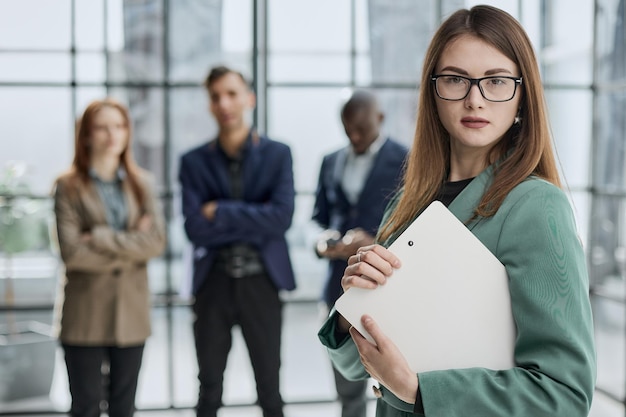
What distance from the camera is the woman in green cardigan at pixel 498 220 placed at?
3.53 feet

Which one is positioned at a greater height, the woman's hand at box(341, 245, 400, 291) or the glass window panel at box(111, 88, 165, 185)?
the glass window panel at box(111, 88, 165, 185)

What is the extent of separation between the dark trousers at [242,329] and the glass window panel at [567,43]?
87.5 inches

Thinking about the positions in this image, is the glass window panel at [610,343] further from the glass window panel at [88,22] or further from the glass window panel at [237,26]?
the glass window panel at [88,22]

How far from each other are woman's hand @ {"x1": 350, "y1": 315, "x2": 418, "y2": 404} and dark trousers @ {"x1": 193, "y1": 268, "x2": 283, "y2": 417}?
7.12 feet

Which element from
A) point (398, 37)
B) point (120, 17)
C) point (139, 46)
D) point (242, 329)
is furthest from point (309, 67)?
point (242, 329)

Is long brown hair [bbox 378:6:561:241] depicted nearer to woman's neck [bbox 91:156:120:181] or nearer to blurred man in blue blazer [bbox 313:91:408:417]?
blurred man in blue blazer [bbox 313:91:408:417]

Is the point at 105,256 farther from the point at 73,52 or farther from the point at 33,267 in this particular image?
the point at 73,52

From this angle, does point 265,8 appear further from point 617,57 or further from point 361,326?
point 361,326

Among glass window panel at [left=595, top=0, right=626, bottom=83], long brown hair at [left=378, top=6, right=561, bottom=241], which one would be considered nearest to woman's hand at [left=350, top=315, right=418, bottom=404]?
long brown hair at [left=378, top=6, right=561, bottom=241]

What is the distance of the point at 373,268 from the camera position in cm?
119

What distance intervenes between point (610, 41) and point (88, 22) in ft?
9.63

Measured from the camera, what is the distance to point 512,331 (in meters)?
1.14

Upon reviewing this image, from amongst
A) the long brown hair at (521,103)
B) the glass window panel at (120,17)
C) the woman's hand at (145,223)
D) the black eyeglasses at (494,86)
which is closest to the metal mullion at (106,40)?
the glass window panel at (120,17)

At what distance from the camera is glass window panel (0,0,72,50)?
4188mm
